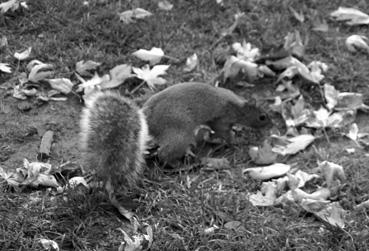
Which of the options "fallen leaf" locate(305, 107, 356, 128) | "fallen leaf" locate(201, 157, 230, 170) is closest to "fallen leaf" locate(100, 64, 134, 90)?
"fallen leaf" locate(201, 157, 230, 170)

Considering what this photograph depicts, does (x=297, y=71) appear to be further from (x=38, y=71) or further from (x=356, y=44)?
(x=38, y=71)

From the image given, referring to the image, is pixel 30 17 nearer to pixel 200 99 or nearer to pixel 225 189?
pixel 200 99

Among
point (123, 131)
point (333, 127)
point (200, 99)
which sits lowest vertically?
point (333, 127)

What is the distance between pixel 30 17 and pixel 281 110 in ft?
6.76

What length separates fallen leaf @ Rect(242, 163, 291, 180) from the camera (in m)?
3.78

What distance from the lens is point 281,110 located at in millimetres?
4422

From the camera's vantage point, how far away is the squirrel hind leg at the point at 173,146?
382 centimetres

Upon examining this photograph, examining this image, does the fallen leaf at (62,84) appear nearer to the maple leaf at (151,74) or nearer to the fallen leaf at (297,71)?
the maple leaf at (151,74)

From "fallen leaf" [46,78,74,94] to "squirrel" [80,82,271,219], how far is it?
2.14 feet

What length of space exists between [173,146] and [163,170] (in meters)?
0.15

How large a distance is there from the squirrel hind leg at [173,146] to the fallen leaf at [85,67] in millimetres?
996

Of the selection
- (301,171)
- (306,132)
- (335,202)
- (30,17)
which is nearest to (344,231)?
(335,202)

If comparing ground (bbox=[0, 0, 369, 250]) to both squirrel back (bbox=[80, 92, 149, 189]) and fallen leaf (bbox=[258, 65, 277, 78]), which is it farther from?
squirrel back (bbox=[80, 92, 149, 189])

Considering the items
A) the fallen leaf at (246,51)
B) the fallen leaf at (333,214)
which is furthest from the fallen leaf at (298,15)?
the fallen leaf at (333,214)
